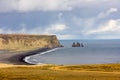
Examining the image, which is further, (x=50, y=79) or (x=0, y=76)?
(x=0, y=76)

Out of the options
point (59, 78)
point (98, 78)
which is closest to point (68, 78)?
point (59, 78)

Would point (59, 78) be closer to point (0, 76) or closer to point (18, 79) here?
point (18, 79)

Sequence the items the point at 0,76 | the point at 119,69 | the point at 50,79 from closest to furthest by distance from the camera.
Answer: the point at 50,79
the point at 0,76
the point at 119,69

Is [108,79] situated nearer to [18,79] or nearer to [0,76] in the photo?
[18,79]

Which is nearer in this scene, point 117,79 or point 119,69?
point 117,79

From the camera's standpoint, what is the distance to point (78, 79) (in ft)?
135

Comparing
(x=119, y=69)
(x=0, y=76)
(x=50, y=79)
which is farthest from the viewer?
(x=119, y=69)

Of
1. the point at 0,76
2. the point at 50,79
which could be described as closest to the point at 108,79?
the point at 50,79

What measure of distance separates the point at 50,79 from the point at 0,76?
25.9ft

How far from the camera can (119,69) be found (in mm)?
55156

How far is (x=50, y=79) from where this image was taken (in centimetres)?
4059

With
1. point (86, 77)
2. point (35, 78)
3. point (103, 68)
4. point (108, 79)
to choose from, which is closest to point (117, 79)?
point (108, 79)

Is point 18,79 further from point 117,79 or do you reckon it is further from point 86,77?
point 117,79

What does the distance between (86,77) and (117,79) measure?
3998mm
